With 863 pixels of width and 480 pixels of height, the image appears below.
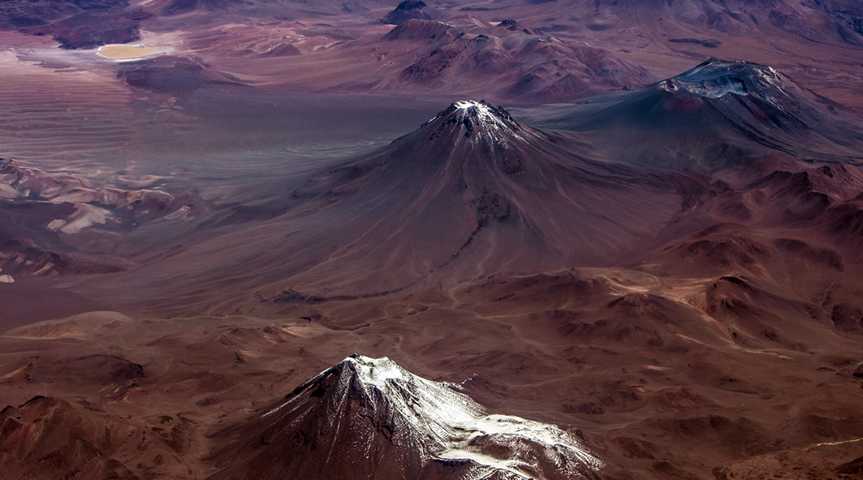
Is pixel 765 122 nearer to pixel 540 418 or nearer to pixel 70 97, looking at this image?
pixel 540 418

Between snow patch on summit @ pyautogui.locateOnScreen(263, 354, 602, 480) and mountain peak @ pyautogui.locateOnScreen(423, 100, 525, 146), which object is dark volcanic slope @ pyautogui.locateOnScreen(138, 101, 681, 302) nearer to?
mountain peak @ pyautogui.locateOnScreen(423, 100, 525, 146)

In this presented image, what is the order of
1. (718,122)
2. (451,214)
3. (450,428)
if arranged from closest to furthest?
(450,428), (451,214), (718,122)

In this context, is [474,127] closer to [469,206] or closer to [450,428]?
[469,206]

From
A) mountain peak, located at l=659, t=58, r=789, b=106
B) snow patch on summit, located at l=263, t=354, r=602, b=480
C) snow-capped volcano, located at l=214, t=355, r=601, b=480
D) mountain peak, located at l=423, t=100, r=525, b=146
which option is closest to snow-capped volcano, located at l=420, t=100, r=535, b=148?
mountain peak, located at l=423, t=100, r=525, b=146

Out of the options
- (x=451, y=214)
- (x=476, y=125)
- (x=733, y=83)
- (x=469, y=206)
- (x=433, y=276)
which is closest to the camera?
(x=433, y=276)

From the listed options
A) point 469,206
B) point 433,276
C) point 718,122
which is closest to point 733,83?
point 718,122

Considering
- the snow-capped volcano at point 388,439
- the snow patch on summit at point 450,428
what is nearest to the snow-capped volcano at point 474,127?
the snow patch on summit at point 450,428
